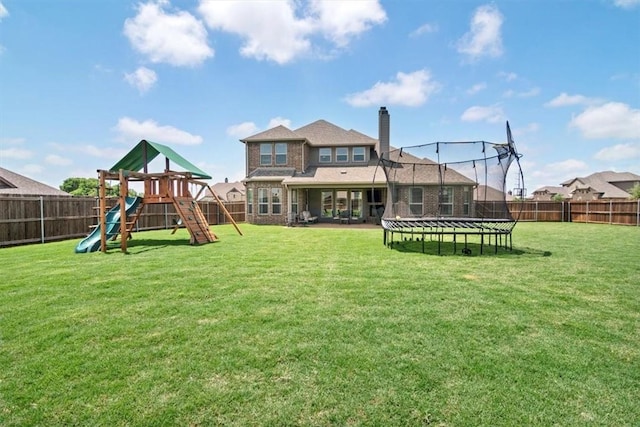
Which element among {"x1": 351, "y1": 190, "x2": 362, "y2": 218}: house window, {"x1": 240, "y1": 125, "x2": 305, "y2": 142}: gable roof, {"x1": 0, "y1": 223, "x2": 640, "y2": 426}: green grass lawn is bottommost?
{"x1": 0, "y1": 223, "x2": 640, "y2": 426}: green grass lawn

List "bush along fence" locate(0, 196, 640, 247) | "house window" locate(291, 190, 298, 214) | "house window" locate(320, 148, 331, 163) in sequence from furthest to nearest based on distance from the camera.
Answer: "house window" locate(320, 148, 331, 163)
"house window" locate(291, 190, 298, 214)
"bush along fence" locate(0, 196, 640, 247)

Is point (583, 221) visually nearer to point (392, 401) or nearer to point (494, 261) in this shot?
point (494, 261)

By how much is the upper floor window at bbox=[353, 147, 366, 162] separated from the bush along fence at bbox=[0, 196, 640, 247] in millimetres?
8800

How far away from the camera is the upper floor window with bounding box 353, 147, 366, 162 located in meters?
20.8

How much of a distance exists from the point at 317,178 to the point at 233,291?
1417cm

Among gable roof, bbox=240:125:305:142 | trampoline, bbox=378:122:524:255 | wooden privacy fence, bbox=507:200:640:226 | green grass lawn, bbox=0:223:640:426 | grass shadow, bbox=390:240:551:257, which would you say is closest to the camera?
green grass lawn, bbox=0:223:640:426

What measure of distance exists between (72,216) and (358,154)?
15429 mm

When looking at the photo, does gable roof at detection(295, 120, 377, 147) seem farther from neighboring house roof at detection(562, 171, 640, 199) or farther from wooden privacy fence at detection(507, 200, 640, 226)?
neighboring house roof at detection(562, 171, 640, 199)

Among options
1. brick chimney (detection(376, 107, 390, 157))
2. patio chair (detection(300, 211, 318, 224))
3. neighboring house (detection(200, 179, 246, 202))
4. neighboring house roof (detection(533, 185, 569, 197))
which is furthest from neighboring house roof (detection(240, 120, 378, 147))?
neighboring house roof (detection(533, 185, 569, 197))

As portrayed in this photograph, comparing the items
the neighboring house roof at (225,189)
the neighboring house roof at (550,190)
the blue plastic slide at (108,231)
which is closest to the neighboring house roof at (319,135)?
the blue plastic slide at (108,231)

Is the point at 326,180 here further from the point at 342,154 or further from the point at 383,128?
the point at 383,128

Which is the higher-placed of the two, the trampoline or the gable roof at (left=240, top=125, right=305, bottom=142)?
the gable roof at (left=240, top=125, right=305, bottom=142)

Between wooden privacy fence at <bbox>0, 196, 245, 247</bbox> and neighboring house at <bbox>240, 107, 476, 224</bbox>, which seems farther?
neighboring house at <bbox>240, 107, 476, 224</bbox>

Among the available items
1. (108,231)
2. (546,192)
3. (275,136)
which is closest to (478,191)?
(275,136)
